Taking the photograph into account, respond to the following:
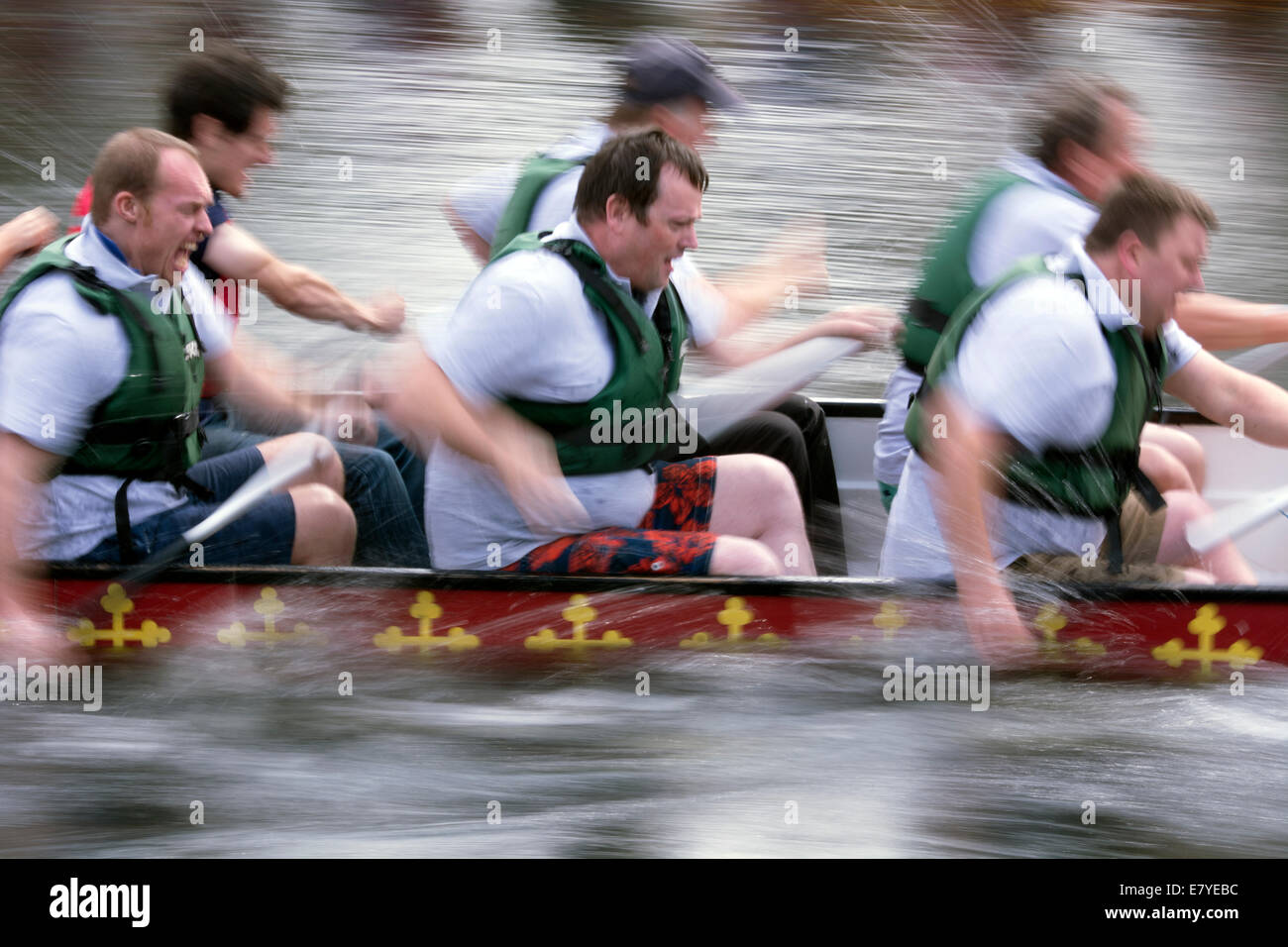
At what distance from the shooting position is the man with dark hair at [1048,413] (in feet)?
8.25

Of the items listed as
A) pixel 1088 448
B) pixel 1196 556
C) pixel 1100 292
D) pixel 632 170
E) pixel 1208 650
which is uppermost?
pixel 632 170

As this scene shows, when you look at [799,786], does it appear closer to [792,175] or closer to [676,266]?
[676,266]

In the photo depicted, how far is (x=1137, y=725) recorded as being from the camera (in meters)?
3.22

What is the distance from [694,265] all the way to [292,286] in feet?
2.94

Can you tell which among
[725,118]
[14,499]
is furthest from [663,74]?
[725,118]

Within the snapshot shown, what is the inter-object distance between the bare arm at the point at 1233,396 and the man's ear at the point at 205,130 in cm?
196

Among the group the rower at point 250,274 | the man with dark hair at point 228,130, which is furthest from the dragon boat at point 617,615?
the man with dark hair at point 228,130

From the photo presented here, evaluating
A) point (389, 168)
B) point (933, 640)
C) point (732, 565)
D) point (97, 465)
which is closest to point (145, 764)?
point (97, 465)

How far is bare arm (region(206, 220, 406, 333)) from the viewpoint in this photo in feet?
10.7

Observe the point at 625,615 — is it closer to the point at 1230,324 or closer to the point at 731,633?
the point at 731,633

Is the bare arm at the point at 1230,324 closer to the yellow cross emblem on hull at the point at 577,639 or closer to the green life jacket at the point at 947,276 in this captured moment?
the green life jacket at the point at 947,276

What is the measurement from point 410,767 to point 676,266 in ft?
3.91

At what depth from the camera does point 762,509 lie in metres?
2.90

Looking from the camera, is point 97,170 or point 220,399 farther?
point 220,399
